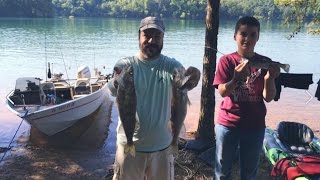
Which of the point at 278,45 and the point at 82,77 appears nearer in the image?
the point at 82,77

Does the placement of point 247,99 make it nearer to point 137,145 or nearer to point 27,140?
point 137,145

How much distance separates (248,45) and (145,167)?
1533 mm

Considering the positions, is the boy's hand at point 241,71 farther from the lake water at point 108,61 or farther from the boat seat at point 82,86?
the boat seat at point 82,86

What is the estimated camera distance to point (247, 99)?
3.78 m

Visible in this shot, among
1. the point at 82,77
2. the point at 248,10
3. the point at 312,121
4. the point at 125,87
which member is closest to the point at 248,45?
the point at 125,87

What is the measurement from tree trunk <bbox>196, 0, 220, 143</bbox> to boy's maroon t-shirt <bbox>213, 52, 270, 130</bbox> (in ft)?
8.50

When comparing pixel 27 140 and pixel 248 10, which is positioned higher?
pixel 248 10

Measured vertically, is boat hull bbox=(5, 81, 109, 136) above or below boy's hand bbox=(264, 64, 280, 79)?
below

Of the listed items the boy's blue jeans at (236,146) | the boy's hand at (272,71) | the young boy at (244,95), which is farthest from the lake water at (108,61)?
the boy's hand at (272,71)

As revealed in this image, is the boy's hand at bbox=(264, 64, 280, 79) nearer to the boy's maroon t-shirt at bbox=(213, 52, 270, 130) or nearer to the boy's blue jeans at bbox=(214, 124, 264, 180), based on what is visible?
the boy's maroon t-shirt at bbox=(213, 52, 270, 130)

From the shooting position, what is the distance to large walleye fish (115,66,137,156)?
10.1 feet

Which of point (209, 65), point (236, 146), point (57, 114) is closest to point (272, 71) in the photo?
point (236, 146)

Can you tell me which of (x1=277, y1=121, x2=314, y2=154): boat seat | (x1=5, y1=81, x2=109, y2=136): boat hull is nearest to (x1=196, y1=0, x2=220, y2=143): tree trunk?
(x1=277, y1=121, x2=314, y2=154): boat seat

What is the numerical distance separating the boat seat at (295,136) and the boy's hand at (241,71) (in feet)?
13.7
